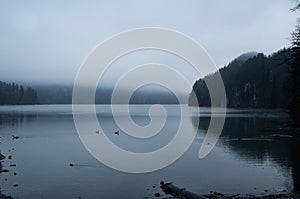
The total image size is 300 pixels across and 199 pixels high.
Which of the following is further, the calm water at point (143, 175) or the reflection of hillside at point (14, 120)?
the reflection of hillside at point (14, 120)

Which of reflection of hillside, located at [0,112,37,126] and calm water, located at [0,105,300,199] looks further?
reflection of hillside, located at [0,112,37,126]

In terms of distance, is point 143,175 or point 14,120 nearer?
point 143,175

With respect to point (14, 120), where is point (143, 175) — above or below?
below

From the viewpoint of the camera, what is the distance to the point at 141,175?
31219 millimetres

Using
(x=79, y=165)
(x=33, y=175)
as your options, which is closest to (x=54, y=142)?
(x=79, y=165)

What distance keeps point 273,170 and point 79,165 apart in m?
19.2

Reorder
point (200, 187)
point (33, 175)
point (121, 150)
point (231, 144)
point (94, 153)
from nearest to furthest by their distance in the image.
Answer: point (200, 187)
point (33, 175)
point (94, 153)
point (121, 150)
point (231, 144)

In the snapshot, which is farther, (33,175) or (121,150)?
(121,150)

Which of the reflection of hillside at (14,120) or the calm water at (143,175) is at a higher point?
the reflection of hillside at (14,120)

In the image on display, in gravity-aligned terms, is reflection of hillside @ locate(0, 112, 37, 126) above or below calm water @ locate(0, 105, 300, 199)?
above

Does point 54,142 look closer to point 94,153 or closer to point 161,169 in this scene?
point 94,153

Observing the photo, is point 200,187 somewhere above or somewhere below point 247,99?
below

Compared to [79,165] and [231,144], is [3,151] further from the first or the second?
[231,144]

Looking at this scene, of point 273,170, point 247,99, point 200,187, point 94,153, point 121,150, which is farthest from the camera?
point 247,99
